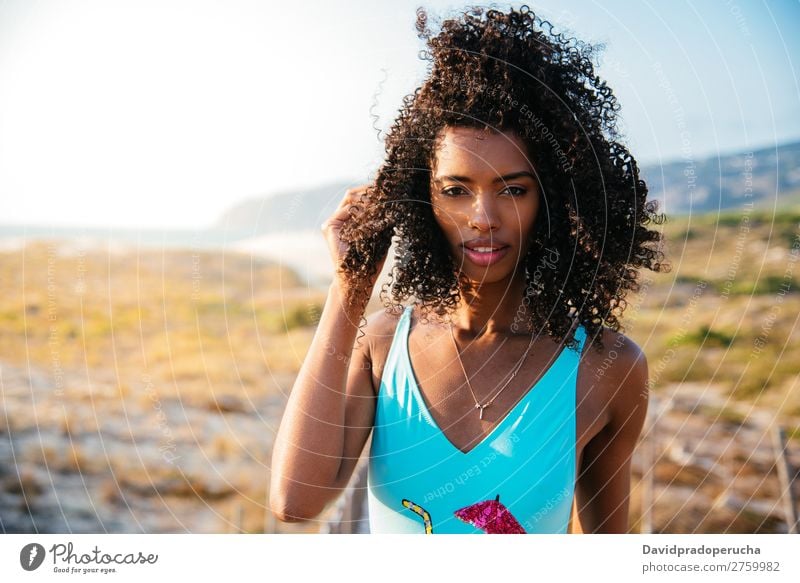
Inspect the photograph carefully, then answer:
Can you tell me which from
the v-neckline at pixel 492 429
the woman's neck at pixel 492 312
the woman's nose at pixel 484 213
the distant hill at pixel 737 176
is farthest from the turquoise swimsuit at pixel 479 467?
the distant hill at pixel 737 176

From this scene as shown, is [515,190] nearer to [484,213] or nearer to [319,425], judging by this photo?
[484,213]

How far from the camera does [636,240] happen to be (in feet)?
4.32

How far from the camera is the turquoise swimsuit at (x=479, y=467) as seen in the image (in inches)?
46.2

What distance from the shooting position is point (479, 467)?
1175 mm

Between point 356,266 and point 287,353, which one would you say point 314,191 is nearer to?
point 356,266

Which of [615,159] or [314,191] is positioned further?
[314,191]

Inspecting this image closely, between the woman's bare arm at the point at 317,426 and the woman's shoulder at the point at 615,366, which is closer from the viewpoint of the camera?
the woman's bare arm at the point at 317,426

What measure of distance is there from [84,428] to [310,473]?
23.9 feet

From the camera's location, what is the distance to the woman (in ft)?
3.77

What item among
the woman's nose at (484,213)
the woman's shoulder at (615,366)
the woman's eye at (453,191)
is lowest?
the woman's shoulder at (615,366)

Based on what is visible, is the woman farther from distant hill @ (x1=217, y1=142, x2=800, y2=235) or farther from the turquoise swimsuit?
distant hill @ (x1=217, y1=142, x2=800, y2=235)

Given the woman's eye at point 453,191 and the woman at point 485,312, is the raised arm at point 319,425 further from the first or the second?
the woman's eye at point 453,191

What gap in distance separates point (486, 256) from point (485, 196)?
3.7 inches
